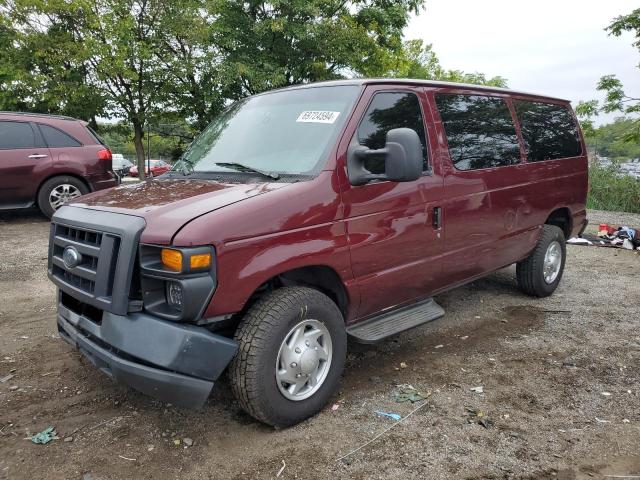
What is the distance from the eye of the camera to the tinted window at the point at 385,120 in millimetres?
3277

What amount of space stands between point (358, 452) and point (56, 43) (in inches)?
636

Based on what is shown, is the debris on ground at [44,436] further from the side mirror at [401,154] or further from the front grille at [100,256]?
the side mirror at [401,154]

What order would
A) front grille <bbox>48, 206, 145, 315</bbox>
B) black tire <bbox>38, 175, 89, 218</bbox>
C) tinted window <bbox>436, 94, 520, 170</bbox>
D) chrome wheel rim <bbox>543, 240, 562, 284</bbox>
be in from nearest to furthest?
front grille <bbox>48, 206, 145, 315</bbox>, tinted window <bbox>436, 94, 520, 170</bbox>, chrome wheel rim <bbox>543, 240, 562, 284</bbox>, black tire <bbox>38, 175, 89, 218</bbox>

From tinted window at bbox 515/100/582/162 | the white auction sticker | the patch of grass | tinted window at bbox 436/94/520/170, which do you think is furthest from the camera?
the patch of grass

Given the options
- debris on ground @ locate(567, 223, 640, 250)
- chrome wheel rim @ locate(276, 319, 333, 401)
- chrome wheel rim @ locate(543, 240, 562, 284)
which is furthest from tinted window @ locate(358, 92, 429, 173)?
debris on ground @ locate(567, 223, 640, 250)

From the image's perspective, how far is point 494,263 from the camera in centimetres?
454

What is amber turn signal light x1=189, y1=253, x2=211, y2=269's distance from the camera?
8.04ft

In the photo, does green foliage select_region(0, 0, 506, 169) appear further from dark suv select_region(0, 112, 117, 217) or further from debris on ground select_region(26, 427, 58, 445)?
debris on ground select_region(26, 427, 58, 445)

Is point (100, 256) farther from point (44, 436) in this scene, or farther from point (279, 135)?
point (279, 135)

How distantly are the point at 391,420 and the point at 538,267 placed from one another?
2928mm

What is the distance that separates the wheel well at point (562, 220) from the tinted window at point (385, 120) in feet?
7.96

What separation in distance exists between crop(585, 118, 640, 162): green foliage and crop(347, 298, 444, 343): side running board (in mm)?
13608

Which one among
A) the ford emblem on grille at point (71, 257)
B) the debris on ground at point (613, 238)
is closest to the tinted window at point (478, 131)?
the ford emblem on grille at point (71, 257)

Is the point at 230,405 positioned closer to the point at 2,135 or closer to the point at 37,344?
the point at 37,344
